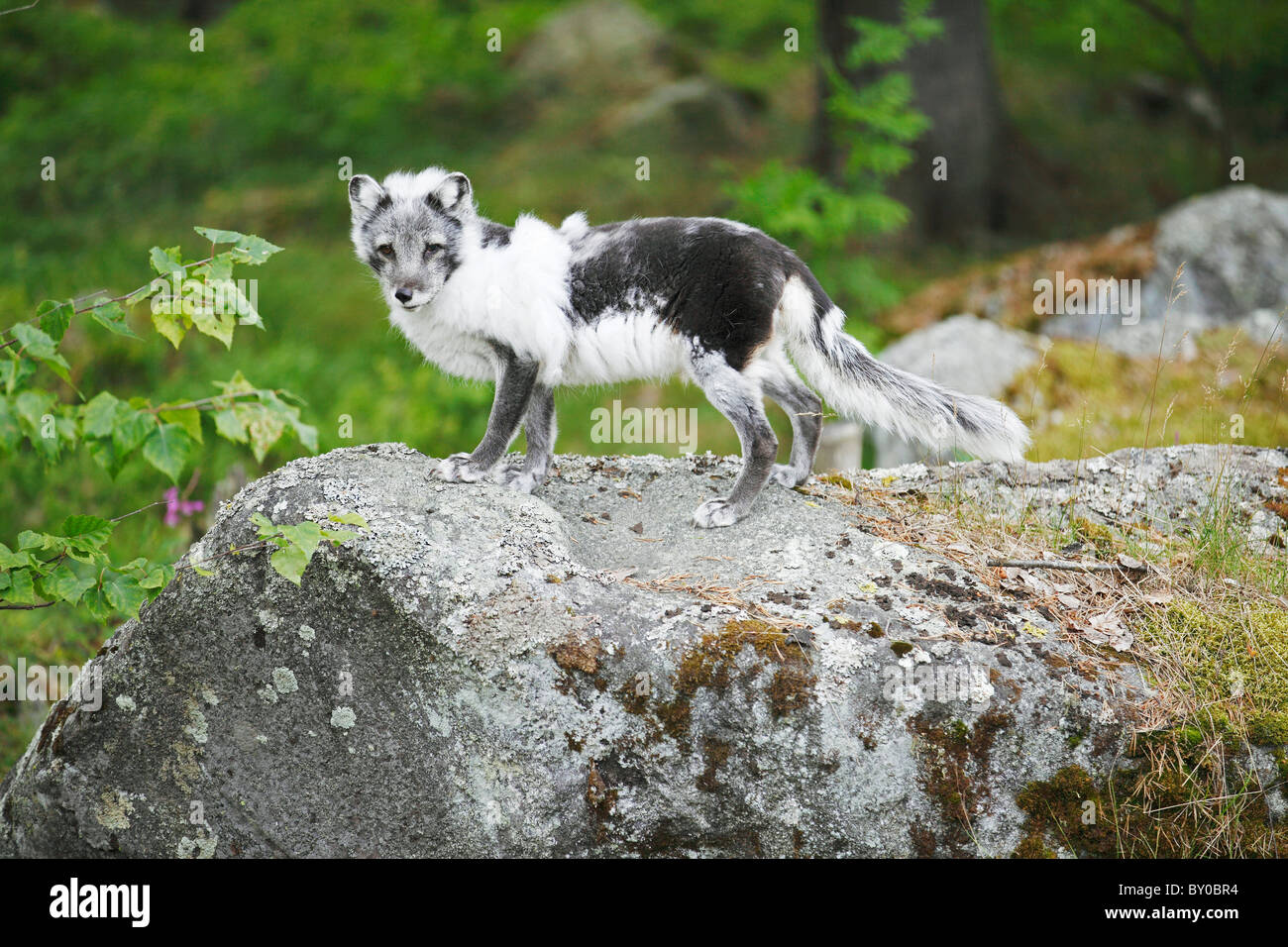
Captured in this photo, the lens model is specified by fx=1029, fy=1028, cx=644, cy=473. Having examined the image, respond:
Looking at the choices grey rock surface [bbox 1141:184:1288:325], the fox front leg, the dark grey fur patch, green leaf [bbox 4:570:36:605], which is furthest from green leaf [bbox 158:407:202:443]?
grey rock surface [bbox 1141:184:1288:325]

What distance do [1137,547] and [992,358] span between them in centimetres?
445

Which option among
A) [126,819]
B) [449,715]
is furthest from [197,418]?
[126,819]

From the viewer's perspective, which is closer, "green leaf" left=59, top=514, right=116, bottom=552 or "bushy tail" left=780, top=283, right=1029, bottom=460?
"green leaf" left=59, top=514, right=116, bottom=552

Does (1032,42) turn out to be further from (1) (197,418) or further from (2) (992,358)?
(1) (197,418)

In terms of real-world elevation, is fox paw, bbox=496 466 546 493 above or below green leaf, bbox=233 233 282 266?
below

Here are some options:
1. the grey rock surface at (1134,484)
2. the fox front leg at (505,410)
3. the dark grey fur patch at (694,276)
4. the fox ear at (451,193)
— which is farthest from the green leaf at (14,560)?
the grey rock surface at (1134,484)

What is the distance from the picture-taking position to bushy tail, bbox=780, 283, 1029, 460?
446cm

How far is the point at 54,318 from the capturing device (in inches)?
130

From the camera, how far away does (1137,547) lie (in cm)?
439

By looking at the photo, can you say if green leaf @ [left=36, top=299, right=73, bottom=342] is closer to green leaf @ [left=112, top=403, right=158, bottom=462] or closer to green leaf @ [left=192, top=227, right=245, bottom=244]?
green leaf @ [left=112, top=403, right=158, bottom=462]

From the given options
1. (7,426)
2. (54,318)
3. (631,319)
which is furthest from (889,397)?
(7,426)

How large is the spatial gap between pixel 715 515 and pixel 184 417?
2.19 meters

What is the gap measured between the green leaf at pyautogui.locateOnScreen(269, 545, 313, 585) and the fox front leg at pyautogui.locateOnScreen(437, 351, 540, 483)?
144cm

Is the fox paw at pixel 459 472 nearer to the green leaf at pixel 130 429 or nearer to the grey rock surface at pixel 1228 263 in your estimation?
the green leaf at pixel 130 429
